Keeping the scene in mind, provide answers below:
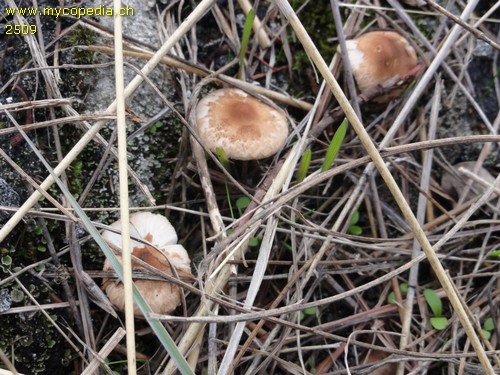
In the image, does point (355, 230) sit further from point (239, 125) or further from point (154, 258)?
point (154, 258)

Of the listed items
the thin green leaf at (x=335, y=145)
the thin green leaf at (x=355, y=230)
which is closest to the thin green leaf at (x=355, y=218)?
the thin green leaf at (x=355, y=230)

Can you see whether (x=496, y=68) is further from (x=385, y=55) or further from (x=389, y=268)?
(x=389, y=268)

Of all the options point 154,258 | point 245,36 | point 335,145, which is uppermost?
point 245,36

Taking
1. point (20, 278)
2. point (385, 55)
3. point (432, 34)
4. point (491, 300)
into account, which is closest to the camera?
point (20, 278)

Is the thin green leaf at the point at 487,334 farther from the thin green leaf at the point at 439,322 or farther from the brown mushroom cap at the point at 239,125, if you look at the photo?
the brown mushroom cap at the point at 239,125

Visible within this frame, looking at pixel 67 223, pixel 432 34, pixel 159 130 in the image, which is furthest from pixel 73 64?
pixel 432 34

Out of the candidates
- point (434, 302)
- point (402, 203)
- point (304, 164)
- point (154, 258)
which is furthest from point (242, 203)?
point (434, 302)
